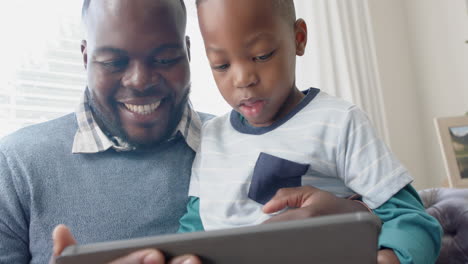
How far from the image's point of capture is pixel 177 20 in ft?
4.31

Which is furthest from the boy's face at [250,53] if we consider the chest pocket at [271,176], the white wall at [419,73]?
the white wall at [419,73]

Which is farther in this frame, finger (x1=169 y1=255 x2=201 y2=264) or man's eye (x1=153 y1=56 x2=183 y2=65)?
man's eye (x1=153 y1=56 x2=183 y2=65)

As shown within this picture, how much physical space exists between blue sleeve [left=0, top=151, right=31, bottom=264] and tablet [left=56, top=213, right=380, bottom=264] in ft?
2.00

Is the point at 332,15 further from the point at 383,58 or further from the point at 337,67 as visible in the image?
the point at 383,58

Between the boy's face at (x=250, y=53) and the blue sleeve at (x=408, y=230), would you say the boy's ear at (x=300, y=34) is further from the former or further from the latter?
the blue sleeve at (x=408, y=230)

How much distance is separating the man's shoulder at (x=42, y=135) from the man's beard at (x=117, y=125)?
8cm

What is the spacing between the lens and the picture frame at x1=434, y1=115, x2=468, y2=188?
251 centimetres

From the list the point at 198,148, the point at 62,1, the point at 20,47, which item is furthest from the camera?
the point at 62,1

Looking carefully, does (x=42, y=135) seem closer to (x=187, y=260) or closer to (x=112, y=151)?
(x=112, y=151)

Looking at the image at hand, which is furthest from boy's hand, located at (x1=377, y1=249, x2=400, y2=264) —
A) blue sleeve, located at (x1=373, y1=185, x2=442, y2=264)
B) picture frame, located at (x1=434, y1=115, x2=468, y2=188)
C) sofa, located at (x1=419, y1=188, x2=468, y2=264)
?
picture frame, located at (x1=434, y1=115, x2=468, y2=188)

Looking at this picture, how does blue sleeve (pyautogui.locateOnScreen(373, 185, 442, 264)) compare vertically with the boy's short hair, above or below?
below

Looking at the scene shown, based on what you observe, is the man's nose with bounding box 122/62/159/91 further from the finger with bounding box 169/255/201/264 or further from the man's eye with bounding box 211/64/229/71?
the finger with bounding box 169/255/201/264

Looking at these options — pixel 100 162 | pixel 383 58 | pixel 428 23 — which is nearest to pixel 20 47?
pixel 100 162

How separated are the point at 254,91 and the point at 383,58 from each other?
3012 millimetres
